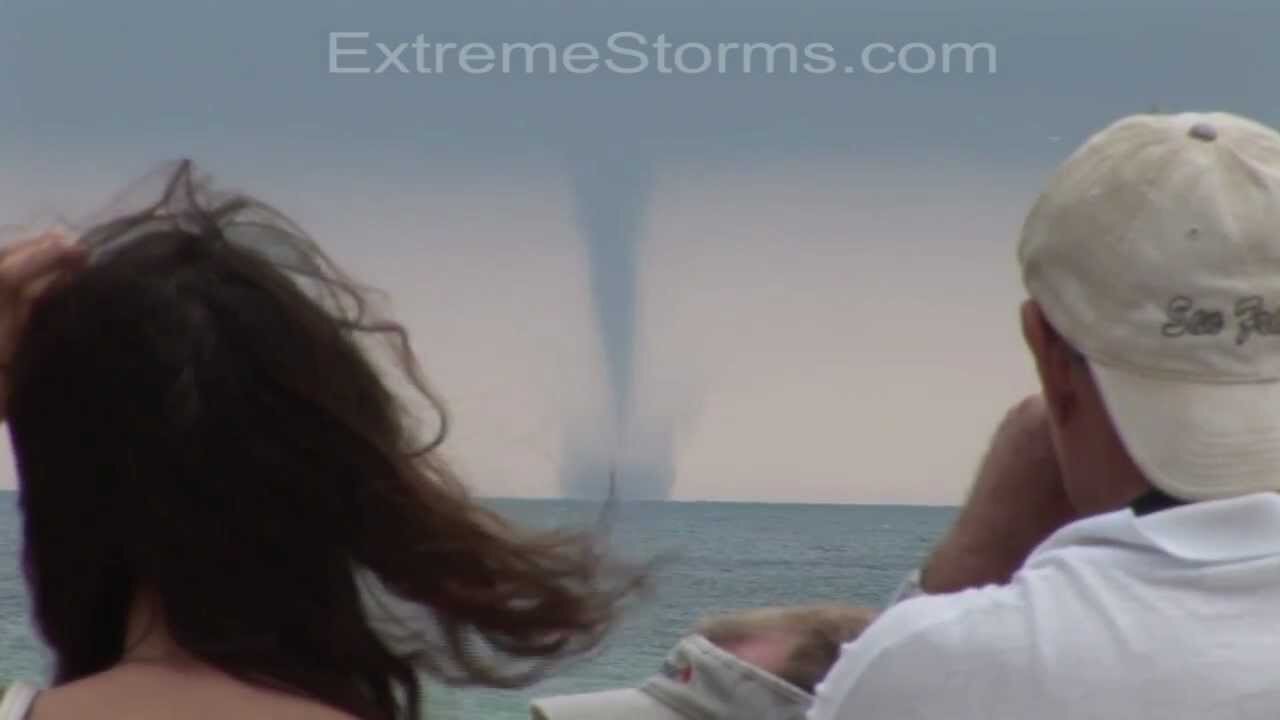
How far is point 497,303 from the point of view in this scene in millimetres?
2803

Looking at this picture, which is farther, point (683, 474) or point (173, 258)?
point (683, 474)

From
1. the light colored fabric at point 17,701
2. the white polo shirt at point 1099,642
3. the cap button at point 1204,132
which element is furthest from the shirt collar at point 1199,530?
the light colored fabric at point 17,701

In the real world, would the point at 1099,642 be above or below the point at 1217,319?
below

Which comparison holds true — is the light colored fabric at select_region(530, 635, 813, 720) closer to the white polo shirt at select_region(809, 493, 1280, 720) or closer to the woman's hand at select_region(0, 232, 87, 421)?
the white polo shirt at select_region(809, 493, 1280, 720)

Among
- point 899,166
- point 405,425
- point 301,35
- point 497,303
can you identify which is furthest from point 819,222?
point 405,425

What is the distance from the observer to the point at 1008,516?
5.04ft

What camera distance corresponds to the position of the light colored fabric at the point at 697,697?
1517 millimetres

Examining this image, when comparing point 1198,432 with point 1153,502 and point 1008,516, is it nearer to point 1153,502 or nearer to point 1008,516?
point 1153,502

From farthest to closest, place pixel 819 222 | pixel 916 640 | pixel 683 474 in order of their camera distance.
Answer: pixel 819 222 < pixel 683 474 < pixel 916 640

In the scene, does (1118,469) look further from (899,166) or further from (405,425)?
(899,166)

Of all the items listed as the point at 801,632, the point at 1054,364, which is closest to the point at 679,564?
the point at 801,632

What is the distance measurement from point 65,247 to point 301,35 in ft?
4.33

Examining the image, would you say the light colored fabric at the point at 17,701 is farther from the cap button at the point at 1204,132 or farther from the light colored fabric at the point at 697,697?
the cap button at the point at 1204,132

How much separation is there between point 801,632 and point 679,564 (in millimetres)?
318
